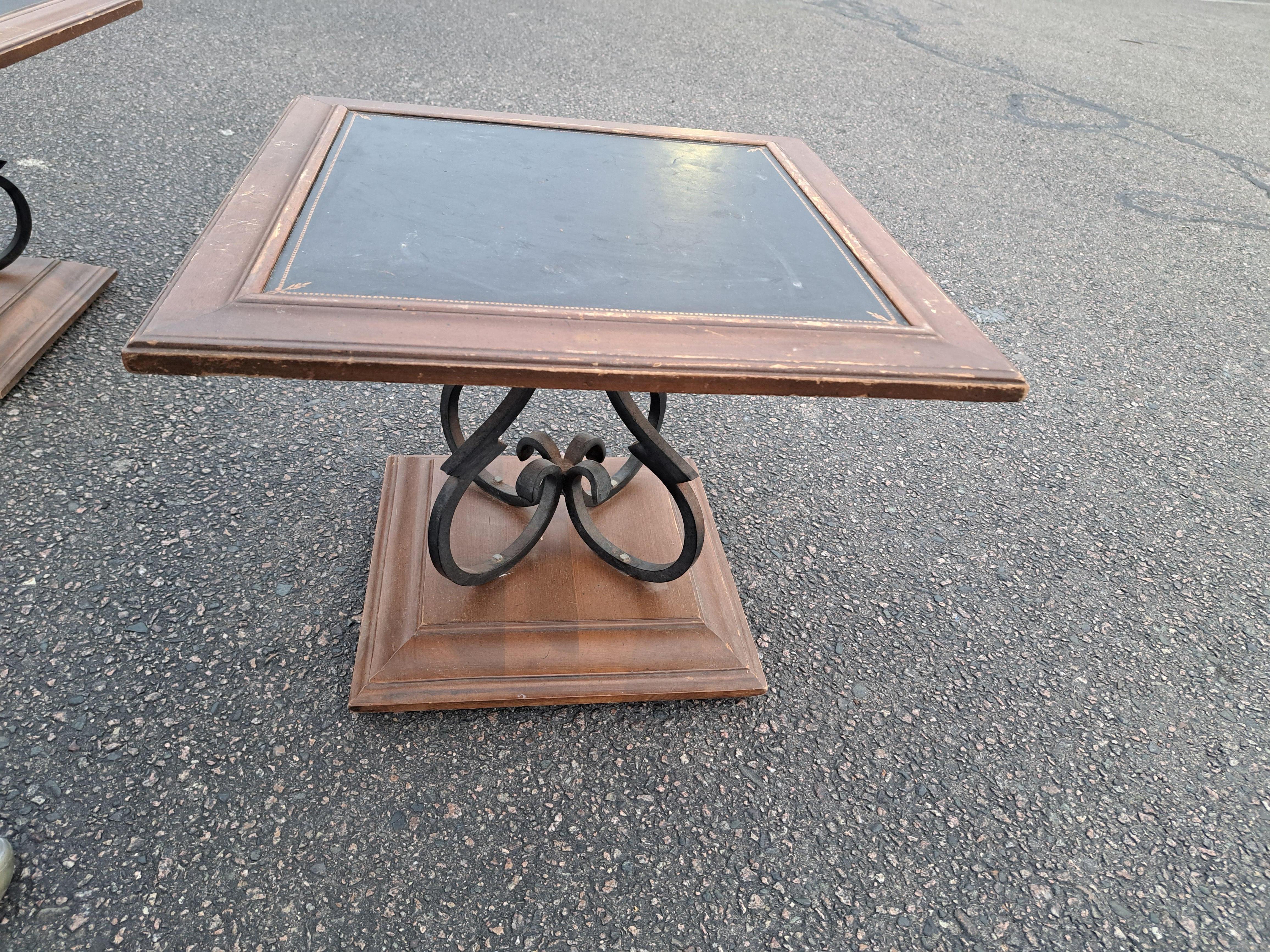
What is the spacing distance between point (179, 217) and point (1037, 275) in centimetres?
300

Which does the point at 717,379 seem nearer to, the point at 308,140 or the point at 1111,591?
the point at 308,140

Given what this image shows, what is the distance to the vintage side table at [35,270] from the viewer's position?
1851 millimetres

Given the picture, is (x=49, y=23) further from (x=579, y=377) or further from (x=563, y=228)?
(x=579, y=377)

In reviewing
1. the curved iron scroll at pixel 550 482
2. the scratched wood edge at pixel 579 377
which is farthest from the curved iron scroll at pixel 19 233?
the scratched wood edge at pixel 579 377

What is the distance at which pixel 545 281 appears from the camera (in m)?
1.15

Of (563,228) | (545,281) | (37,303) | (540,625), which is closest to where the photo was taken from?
(545,281)

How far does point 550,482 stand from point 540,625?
268 millimetres

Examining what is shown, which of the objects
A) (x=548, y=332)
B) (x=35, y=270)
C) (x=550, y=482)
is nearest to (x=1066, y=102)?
(x=550, y=482)

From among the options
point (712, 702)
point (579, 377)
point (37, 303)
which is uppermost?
point (579, 377)

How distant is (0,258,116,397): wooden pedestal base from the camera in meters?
2.01

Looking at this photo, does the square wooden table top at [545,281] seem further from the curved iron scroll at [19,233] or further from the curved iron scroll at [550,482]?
the curved iron scroll at [19,233]

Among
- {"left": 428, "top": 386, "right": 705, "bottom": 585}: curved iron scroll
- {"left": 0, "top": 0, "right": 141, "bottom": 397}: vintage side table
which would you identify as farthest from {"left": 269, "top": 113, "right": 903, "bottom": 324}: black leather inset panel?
{"left": 0, "top": 0, "right": 141, "bottom": 397}: vintage side table

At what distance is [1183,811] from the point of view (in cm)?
145

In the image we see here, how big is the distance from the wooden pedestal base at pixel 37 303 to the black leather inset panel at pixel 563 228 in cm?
111
